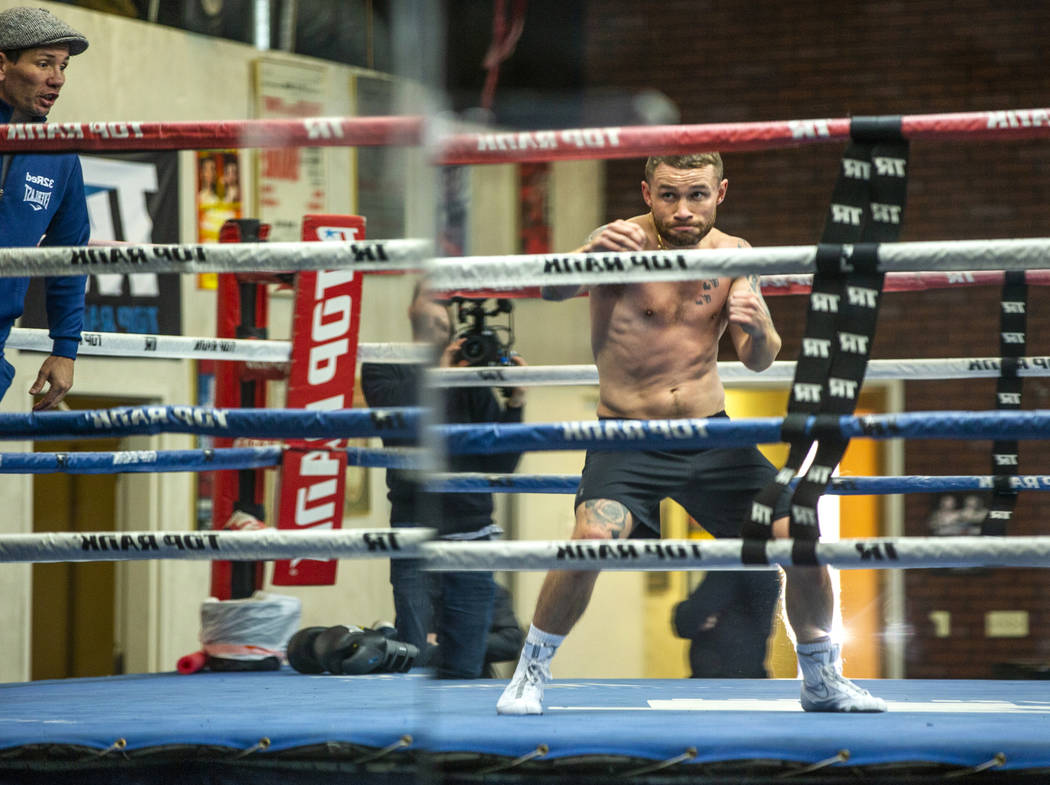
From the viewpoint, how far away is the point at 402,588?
1.97 metres

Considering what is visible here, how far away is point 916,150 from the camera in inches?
203

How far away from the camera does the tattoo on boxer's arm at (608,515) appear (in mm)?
Result: 1563

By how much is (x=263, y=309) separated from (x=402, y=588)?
2.16 ft

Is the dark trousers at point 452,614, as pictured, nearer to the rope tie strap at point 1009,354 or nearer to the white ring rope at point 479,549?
the white ring rope at point 479,549

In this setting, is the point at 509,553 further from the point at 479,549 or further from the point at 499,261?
the point at 499,261

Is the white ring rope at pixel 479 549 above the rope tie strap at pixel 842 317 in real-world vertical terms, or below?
below

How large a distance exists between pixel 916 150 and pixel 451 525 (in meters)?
3.82

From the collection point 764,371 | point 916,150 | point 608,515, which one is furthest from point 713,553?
point 916,150

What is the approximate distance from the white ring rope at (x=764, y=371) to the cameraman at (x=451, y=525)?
A: 60 mm

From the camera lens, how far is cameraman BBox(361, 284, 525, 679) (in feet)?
6.41

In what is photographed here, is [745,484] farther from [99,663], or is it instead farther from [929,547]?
[99,663]

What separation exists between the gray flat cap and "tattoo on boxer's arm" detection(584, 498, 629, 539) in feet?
3.17

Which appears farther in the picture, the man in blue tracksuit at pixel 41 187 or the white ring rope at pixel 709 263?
the man in blue tracksuit at pixel 41 187

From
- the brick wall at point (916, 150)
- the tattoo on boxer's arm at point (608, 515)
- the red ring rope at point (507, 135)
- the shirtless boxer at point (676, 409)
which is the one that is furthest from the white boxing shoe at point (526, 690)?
the brick wall at point (916, 150)
